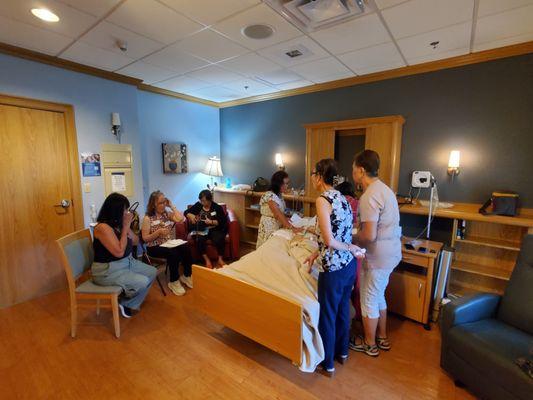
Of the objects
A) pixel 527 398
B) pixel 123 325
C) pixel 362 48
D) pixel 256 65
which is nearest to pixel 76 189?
pixel 123 325

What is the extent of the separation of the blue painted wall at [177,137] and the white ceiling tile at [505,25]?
3795 mm

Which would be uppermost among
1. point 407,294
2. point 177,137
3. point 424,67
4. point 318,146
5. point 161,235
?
point 424,67

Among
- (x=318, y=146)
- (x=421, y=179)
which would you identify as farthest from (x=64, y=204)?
(x=421, y=179)

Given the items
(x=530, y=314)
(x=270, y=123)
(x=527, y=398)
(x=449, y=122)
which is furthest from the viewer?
(x=270, y=123)

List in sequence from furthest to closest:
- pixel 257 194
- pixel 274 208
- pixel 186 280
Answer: pixel 257 194 < pixel 186 280 < pixel 274 208

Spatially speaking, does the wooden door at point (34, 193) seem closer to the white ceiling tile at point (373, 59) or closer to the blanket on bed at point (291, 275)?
the blanket on bed at point (291, 275)

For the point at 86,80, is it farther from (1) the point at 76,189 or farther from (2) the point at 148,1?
(2) the point at 148,1

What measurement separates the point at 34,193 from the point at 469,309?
4138 mm

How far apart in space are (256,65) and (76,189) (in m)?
2.56

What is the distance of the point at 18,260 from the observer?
281cm

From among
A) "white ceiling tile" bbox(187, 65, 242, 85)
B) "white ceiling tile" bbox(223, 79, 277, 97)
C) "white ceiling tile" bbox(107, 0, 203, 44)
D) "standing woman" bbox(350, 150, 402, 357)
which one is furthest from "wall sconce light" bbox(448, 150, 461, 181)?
"white ceiling tile" bbox(107, 0, 203, 44)

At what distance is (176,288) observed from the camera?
3023 mm

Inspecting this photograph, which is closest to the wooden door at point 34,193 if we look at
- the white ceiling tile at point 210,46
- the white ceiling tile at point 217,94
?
the white ceiling tile at point 210,46

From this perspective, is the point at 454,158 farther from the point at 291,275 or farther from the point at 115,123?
the point at 115,123
